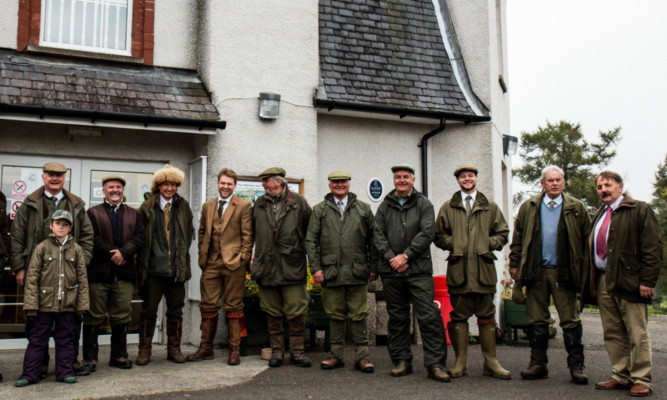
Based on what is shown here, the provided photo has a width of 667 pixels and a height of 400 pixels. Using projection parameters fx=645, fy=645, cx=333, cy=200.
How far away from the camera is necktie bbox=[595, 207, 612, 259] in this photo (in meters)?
6.04

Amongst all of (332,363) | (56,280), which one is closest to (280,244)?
(332,363)

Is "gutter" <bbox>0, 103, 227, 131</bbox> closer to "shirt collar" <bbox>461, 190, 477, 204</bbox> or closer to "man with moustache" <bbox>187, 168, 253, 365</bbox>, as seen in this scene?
"man with moustache" <bbox>187, 168, 253, 365</bbox>

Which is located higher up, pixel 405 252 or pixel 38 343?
pixel 405 252

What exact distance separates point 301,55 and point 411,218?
3536 mm

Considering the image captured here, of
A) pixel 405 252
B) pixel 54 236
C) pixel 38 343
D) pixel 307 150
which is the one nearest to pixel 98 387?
pixel 38 343

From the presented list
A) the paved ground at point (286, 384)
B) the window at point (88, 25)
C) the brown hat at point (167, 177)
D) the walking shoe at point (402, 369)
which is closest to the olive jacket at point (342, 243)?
the walking shoe at point (402, 369)

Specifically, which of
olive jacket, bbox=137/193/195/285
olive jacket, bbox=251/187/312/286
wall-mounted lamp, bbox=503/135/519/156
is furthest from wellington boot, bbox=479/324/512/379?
wall-mounted lamp, bbox=503/135/519/156

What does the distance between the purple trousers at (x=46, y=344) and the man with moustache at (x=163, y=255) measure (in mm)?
962

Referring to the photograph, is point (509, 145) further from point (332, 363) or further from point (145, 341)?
point (145, 341)

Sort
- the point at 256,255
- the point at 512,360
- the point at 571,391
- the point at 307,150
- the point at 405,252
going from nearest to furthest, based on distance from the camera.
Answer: the point at 571,391 → the point at 405,252 → the point at 256,255 → the point at 512,360 → the point at 307,150

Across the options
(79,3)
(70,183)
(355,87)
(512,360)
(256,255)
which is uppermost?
(79,3)

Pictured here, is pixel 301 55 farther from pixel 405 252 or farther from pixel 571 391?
pixel 571 391

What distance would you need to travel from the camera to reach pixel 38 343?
5957mm

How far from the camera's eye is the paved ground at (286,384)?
5609 millimetres
